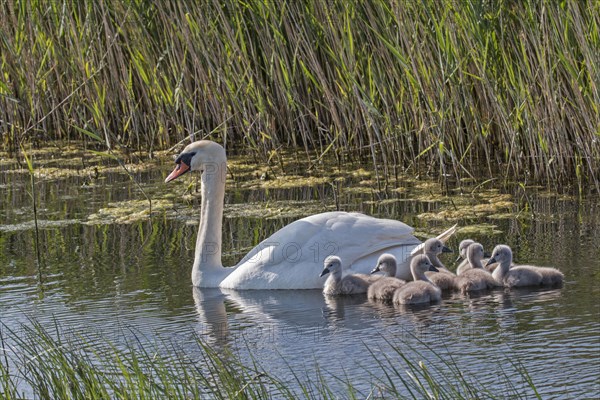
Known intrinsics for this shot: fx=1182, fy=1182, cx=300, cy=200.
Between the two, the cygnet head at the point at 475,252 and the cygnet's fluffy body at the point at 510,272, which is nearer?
the cygnet's fluffy body at the point at 510,272

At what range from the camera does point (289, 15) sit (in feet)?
32.6

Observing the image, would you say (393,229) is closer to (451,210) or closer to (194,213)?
(451,210)

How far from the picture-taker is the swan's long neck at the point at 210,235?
23.5ft

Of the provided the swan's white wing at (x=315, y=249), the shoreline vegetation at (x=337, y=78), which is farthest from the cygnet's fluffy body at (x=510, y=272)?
the shoreline vegetation at (x=337, y=78)

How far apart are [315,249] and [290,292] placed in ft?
0.96

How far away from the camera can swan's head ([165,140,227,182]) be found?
7.58 m

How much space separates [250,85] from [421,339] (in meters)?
4.88

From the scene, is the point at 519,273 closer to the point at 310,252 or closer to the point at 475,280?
the point at 475,280

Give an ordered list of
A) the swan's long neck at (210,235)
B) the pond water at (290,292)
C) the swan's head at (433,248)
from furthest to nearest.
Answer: the swan's long neck at (210,235)
the swan's head at (433,248)
the pond water at (290,292)

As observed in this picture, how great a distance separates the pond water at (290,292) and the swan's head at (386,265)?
0.36 m

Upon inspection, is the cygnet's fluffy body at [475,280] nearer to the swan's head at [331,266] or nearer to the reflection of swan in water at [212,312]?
the swan's head at [331,266]

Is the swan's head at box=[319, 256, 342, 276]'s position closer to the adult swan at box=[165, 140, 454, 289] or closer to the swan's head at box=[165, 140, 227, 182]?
the adult swan at box=[165, 140, 454, 289]

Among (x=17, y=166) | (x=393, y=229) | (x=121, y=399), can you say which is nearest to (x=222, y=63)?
(x=17, y=166)

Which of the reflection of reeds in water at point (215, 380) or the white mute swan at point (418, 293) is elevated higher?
the white mute swan at point (418, 293)
